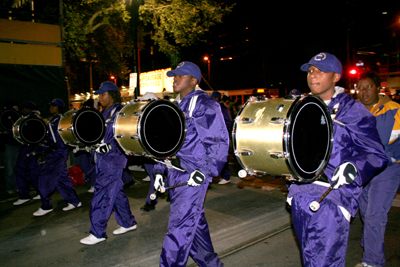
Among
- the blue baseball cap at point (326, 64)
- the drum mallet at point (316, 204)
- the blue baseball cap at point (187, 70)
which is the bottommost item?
the drum mallet at point (316, 204)

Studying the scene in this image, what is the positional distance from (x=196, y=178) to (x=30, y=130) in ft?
15.3

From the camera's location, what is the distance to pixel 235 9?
38281 mm

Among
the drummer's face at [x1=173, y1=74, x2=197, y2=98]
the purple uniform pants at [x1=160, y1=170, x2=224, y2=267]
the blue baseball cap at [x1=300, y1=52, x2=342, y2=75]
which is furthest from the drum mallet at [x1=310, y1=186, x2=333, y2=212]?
the drummer's face at [x1=173, y1=74, x2=197, y2=98]

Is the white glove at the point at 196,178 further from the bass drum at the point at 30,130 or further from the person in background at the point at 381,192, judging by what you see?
the bass drum at the point at 30,130

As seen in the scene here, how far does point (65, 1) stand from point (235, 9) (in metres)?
29.2

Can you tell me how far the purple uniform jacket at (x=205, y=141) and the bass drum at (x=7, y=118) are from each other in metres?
6.13

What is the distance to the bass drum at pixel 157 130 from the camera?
3.26 m

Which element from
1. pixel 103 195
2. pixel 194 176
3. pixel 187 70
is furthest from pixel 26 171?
pixel 194 176

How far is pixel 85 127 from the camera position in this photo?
17.0 ft

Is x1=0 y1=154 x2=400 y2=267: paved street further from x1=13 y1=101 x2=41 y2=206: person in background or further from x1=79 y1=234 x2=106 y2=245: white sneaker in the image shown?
x1=13 y1=101 x2=41 y2=206: person in background

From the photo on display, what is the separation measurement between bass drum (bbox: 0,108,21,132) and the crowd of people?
13.0 ft

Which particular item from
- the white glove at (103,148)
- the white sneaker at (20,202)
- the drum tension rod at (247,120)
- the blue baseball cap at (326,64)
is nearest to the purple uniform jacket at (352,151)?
the blue baseball cap at (326,64)

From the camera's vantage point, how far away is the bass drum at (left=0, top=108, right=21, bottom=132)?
25.2 feet

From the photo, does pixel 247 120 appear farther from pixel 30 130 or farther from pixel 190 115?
pixel 30 130
